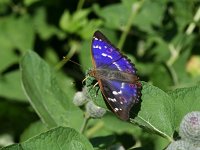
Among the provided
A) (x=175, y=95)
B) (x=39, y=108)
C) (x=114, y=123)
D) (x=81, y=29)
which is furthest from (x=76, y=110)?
(x=81, y=29)

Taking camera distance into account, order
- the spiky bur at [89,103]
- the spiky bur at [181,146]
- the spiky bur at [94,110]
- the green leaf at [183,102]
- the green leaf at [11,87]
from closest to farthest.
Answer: the spiky bur at [181,146] < the green leaf at [183,102] < the spiky bur at [89,103] < the spiky bur at [94,110] < the green leaf at [11,87]

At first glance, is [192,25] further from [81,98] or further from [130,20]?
[81,98]

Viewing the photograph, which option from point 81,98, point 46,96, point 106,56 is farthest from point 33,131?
point 106,56

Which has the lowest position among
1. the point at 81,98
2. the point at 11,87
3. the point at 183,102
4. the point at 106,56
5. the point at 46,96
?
the point at 11,87

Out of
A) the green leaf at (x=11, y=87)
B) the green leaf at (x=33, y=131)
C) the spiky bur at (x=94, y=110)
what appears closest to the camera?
the spiky bur at (x=94, y=110)

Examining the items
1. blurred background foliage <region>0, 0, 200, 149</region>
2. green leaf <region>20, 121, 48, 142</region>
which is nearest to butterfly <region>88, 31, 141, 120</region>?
green leaf <region>20, 121, 48, 142</region>

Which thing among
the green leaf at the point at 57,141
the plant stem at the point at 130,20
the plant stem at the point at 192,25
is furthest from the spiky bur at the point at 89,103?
the plant stem at the point at 192,25

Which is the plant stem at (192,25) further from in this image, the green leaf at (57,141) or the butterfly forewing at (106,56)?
the green leaf at (57,141)
